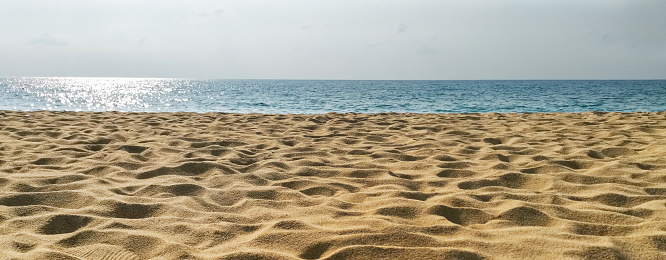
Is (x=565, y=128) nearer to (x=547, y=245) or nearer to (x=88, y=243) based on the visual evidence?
(x=547, y=245)

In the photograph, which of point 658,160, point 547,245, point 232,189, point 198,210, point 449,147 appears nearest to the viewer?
point 547,245

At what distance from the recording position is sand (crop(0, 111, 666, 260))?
70.0 inches

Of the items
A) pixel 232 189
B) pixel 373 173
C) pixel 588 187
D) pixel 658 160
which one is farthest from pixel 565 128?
pixel 232 189

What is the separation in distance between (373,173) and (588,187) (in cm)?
132

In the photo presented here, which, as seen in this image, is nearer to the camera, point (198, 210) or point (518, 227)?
point (518, 227)

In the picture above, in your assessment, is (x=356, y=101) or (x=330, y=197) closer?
(x=330, y=197)

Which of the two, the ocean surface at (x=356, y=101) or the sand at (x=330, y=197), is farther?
the ocean surface at (x=356, y=101)

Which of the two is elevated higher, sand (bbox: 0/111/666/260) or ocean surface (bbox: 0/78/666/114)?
sand (bbox: 0/111/666/260)

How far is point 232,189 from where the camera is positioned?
2668 millimetres

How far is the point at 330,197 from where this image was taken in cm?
254

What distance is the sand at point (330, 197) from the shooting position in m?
1.78

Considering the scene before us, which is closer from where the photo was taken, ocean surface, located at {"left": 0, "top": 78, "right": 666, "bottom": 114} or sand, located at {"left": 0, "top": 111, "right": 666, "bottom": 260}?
sand, located at {"left": 0, "top": 111, "right": 666, "bottom": 260}

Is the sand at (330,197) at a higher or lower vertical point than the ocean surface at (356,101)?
higher

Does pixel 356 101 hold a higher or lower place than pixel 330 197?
lower
